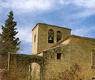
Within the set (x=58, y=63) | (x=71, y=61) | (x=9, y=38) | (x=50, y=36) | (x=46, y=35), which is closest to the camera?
(x=58, y=63)

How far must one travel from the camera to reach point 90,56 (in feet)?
53.5

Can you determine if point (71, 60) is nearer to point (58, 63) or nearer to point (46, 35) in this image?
point (58, 63)

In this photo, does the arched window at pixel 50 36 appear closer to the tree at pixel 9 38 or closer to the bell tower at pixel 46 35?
the bell tower at pixel 46 35

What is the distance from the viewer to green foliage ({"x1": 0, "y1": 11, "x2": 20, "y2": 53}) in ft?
67.6

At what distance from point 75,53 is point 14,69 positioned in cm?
705

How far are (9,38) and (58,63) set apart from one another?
10.8 metres

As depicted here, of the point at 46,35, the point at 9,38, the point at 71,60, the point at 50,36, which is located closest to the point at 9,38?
the point at 9,38

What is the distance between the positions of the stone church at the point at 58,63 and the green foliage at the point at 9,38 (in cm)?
233

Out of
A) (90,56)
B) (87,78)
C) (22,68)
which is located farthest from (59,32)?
(22,68)

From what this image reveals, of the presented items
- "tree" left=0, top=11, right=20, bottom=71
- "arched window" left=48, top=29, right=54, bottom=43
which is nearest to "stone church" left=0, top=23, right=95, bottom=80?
"tree" left=0, top=11, right=20, bottom=71

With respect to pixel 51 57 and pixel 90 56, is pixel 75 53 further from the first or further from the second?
pixel 51 57

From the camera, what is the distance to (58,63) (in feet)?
46.7

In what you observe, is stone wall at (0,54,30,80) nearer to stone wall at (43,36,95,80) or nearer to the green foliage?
stone wall at (43,36,95,80)

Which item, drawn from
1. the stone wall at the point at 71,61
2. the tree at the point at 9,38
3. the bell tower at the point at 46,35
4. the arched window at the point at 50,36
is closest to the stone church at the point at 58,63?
the stone wall at the point at 71,61
